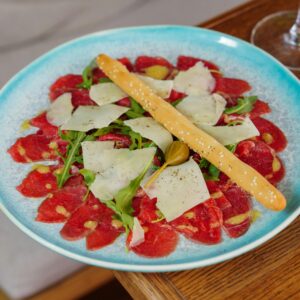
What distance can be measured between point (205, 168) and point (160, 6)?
1271 millimetres

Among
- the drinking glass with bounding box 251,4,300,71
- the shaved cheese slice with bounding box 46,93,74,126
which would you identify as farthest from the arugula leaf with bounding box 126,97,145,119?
the drinking glass with bounding box 251,4,300,71

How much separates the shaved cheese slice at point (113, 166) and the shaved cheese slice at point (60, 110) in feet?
0.38

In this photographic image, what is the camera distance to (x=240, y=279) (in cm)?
84

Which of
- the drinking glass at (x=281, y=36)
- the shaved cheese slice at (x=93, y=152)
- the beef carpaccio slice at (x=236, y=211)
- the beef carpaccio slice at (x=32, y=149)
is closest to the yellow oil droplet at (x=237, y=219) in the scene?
the beef carpaccio slice at (x=236, y=211)

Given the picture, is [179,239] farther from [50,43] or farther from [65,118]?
[50,43]

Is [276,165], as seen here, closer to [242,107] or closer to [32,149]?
[242,107]

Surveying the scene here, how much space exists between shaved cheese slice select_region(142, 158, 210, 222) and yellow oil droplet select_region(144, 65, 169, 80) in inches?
11.7

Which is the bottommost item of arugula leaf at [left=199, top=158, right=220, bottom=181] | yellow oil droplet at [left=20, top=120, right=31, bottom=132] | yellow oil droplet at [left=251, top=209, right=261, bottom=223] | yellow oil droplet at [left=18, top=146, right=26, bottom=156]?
yellow oil droplet at [left=251, top=209, right=261, bottom=223]

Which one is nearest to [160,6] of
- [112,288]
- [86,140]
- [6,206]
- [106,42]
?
[106,42]

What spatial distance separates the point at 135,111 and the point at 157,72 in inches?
5.3

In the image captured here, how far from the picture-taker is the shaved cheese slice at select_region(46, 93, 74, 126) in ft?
3.43

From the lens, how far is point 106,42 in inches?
48.3

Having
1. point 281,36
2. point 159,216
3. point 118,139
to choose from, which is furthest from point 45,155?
point 281,36

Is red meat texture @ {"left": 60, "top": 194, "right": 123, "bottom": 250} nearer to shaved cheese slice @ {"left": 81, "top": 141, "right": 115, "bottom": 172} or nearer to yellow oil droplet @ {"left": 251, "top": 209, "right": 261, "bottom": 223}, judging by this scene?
shaved cheese slice @ {"left": 81, "top": 141, "right": 115, "bottom": 172}
